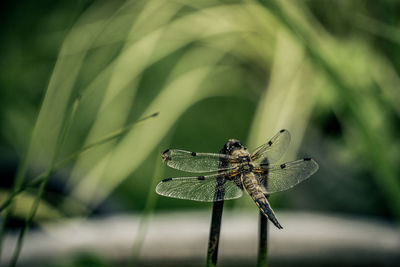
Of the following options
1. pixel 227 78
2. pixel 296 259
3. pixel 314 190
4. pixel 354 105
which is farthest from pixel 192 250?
pixel 227 78

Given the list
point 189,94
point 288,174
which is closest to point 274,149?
point 288,174

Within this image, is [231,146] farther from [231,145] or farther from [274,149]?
[274,149]

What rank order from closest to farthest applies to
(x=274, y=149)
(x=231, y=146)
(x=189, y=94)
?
1. (x=231, y=146)
2. (x=274, y=149)
3. (x=189, y=94)

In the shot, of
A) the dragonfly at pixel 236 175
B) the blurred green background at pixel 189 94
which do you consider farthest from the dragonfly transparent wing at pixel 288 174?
the blurred green background at pixel 189 94

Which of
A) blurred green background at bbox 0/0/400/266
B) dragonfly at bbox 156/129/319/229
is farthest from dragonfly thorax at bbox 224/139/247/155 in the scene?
blurred green background at bbox 0/0/400/266

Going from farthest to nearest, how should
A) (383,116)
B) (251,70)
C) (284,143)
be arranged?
(251,70) → (383,116) → (284,143)

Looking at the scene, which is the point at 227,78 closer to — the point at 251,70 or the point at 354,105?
the point at 251,70
